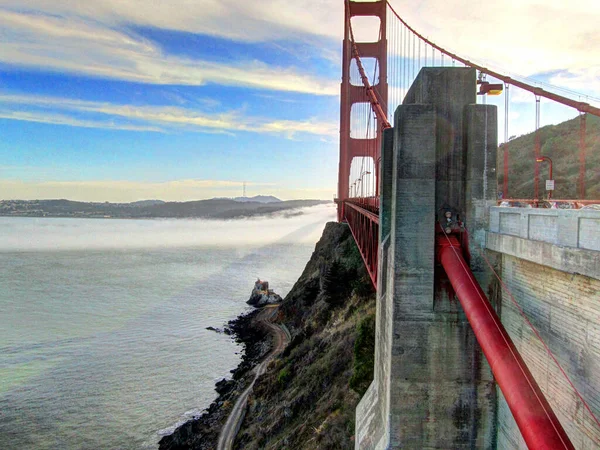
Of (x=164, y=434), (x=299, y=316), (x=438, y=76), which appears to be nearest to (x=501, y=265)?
(x=438, y=76)

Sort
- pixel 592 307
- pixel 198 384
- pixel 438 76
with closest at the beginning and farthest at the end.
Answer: pixel 592 307 < pixel 438 76 < pixel 198 384

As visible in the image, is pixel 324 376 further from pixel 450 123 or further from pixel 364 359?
pixel 450 123

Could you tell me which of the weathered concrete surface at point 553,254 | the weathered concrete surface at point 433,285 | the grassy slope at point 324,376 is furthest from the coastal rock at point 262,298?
the weathered concrete surface at point 553,254

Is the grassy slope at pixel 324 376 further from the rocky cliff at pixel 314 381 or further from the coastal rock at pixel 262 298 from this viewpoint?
the coastal rock at pixel 262 298

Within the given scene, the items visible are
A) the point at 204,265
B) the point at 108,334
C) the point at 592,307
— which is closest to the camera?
the point at 592,307

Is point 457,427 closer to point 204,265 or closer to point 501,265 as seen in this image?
point 501,265

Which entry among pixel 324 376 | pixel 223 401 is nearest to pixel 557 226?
pixel 324 376
